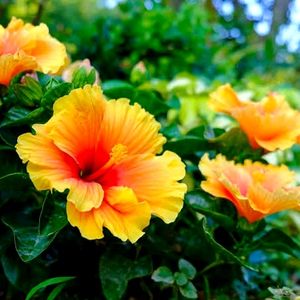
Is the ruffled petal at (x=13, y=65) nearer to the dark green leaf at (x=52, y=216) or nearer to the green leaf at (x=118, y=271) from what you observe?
the dark green leaf at (x=52, y=216)

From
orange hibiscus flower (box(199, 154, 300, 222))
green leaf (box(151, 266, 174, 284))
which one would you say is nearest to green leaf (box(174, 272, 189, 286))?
green leaf (box(151, 266, 174, 284))

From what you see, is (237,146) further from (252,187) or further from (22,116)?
(22,116)

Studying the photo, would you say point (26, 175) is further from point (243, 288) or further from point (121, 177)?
point (243, 288)

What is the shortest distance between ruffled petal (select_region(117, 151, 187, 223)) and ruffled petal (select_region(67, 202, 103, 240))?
0.07m

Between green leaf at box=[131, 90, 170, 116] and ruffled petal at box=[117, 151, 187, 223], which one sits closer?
ruffled petal at box=[117, 151, 187, 223]

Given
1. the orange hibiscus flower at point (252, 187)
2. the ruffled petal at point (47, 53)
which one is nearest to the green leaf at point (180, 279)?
the orange hibiscus flower at point (252, 187)

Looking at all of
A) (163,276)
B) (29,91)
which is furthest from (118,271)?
(29,91)

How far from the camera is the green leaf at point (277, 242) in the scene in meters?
0.83

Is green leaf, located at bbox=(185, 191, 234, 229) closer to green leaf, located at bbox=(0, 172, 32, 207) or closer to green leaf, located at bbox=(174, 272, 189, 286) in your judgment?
green leaf, located at bbox=(174, 272, 189, 286)

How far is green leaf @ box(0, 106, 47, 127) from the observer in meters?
0.70

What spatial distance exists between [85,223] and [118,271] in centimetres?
19

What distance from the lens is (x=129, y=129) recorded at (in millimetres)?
688

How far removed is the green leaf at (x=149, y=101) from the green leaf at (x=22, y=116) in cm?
21

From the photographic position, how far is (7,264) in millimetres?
758
